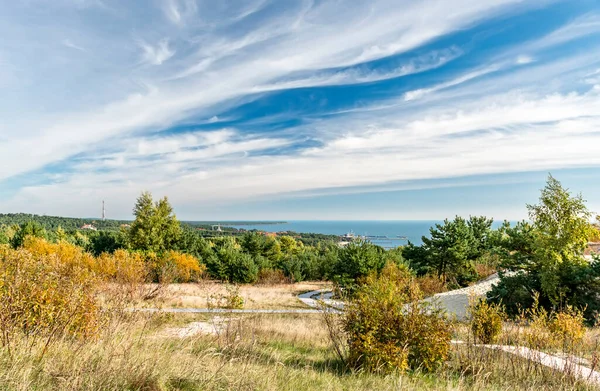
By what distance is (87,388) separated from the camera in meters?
3.01

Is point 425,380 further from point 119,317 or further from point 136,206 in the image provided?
point 136,206

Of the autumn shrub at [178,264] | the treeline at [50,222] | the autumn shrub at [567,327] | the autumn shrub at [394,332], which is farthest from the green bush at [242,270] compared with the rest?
the treeline at [50,222]

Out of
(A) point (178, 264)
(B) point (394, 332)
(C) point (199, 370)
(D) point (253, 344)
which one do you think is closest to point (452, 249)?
(B) point (394, 332)

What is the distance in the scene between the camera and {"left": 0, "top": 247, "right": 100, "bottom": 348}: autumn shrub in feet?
12.9

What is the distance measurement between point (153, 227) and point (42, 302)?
3034 cm

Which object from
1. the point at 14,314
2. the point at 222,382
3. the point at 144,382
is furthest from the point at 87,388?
the point at 14,314

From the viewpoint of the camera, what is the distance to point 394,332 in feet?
17.6

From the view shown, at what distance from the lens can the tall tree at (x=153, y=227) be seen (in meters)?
32.5

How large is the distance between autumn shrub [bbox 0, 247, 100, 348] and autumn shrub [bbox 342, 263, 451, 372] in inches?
134

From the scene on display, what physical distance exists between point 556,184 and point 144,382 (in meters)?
13.4

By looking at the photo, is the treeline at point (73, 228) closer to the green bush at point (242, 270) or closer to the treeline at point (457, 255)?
the treeline at point (457, 255)

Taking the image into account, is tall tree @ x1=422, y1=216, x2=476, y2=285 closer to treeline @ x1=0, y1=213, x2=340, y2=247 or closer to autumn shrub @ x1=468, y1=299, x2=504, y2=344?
autumn shrub @ x1=468, y1=299, x2=504, y2=344

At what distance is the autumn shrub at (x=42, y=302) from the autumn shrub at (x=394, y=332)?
3.41m

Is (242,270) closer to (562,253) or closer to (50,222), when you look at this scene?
(562,253)
